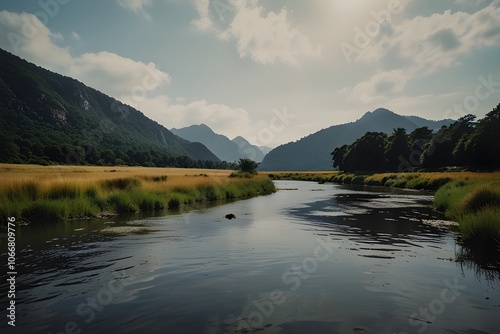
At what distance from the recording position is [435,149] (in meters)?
93.9

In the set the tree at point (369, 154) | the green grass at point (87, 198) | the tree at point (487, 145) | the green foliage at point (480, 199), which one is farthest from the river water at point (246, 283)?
the tree at point (369, 154)

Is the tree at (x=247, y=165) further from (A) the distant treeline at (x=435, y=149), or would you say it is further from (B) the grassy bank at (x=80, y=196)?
(A) the distant treeline at (x=435, y=149)

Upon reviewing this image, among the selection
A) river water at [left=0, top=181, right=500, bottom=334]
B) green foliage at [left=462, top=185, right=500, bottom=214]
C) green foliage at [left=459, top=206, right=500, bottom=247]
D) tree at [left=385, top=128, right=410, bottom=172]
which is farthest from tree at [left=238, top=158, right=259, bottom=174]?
Answer: green foliage at [left=459, top=206, right=500, bottom=247]

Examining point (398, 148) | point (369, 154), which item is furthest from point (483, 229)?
point (369, 154)

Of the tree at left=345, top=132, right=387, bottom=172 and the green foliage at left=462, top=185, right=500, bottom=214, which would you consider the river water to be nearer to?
the green foliage at left=462, top=185, right=500, bottom=214

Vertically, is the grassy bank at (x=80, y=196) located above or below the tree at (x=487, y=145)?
below

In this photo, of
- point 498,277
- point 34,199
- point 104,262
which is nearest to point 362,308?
point 498,277

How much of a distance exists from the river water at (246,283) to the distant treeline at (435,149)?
67.5 meters

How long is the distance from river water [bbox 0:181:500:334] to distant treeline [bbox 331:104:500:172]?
67457mm

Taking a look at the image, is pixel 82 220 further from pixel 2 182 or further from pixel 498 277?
pixel 498 277

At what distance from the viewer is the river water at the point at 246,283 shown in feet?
23.1

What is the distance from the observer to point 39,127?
600ft

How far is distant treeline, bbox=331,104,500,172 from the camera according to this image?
70.9 m

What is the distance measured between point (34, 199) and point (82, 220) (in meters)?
3.60
